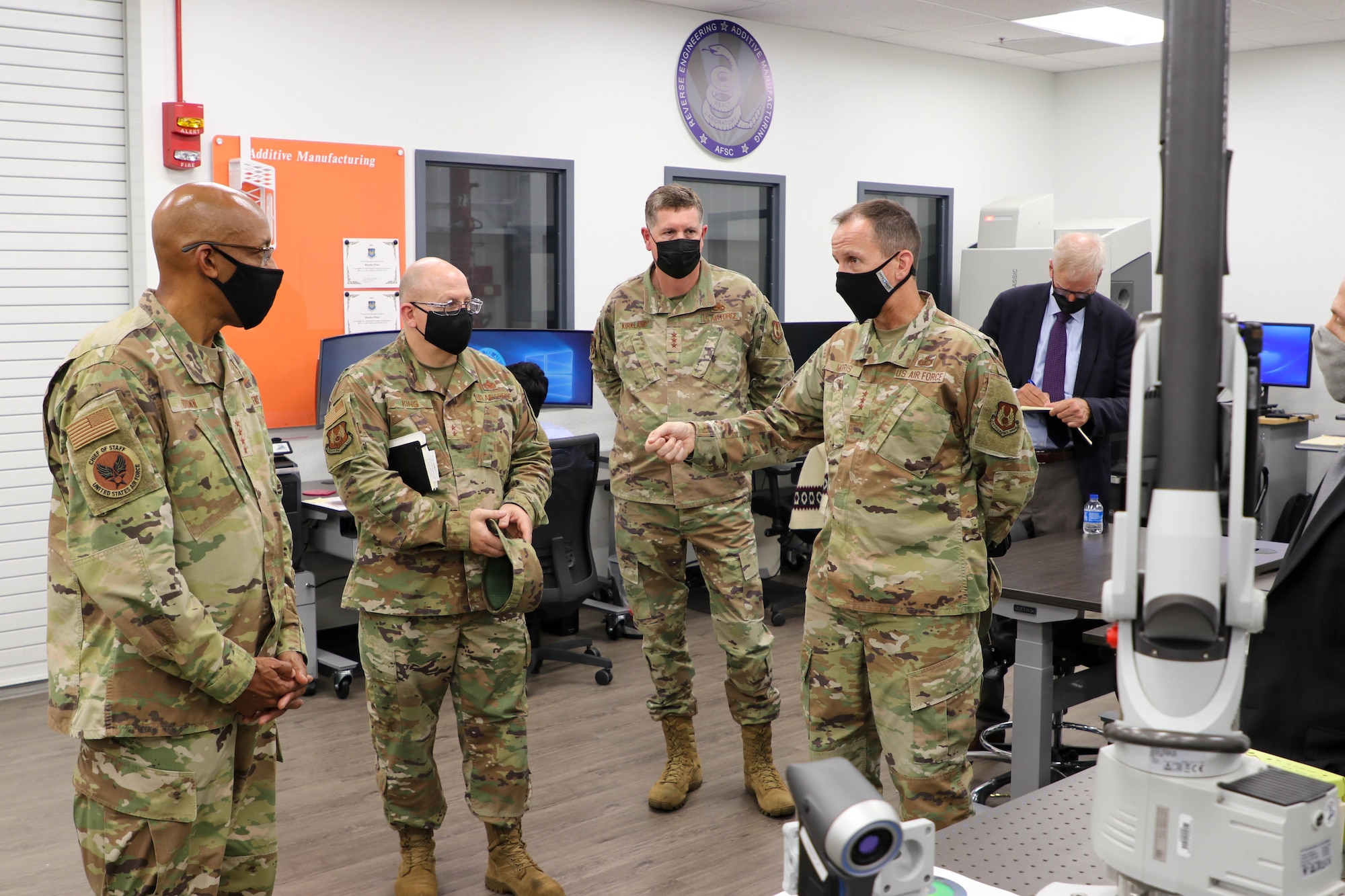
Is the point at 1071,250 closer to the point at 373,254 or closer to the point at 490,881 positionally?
the point at 490,881

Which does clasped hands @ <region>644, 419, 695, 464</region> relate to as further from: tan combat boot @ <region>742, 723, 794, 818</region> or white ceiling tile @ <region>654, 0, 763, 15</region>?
white ceiling tile @ <region>654, 0, 763, 15</region>

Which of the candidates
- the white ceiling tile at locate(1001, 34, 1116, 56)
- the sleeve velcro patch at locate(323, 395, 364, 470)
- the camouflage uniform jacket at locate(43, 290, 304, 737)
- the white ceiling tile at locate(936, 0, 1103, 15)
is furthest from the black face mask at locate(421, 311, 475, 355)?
the white ceiling tile at locate(1001, 34, 1116, 56)

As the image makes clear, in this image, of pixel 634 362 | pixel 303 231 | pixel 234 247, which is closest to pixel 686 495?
pixel 634 362

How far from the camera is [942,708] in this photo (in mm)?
2186

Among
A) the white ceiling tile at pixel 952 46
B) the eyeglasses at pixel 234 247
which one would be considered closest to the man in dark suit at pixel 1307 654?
the eyeglasses at pixel 234 247

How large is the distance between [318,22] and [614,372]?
2288mm

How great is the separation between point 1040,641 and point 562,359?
3127 millimetres

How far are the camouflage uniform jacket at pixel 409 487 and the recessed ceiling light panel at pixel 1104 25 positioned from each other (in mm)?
5046

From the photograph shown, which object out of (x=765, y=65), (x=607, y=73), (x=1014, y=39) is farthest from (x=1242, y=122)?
(x=607, y=73)

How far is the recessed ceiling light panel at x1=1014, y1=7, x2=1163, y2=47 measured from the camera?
249 inches

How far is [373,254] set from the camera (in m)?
4.93

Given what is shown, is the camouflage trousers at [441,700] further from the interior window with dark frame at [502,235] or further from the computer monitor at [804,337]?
the computer monitor at [804,337]

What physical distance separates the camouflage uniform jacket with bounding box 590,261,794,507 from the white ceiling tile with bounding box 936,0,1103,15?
11.2ft

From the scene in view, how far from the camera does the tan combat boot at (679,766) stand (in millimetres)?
3268
